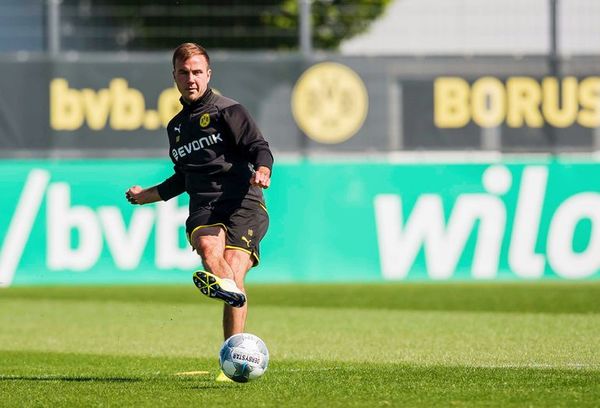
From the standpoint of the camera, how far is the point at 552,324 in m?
12.3

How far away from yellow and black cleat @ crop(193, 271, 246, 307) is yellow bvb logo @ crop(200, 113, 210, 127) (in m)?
1.12

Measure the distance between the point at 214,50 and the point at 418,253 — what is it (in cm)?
454

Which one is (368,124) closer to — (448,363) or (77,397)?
(448,363)

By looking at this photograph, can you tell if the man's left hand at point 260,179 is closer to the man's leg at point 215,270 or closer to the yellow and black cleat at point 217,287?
the man's leg at point 215,270

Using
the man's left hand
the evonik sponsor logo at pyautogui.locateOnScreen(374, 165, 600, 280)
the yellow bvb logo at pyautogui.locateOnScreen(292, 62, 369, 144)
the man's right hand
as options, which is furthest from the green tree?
the man's left hand

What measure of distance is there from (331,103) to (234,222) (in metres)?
10.8

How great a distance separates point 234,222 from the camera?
27.0 ft

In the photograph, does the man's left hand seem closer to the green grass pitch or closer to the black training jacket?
the black training jacket

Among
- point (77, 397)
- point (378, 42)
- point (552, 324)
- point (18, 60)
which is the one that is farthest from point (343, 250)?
point (77, 397)

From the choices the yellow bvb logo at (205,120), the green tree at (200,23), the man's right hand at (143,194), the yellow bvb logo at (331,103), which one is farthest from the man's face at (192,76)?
the yellow bvb logo at (331,103)

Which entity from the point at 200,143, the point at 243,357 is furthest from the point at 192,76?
the point at 243,357

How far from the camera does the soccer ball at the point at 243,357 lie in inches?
305

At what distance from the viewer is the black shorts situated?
8.23m

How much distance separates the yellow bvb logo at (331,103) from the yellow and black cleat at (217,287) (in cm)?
1125
